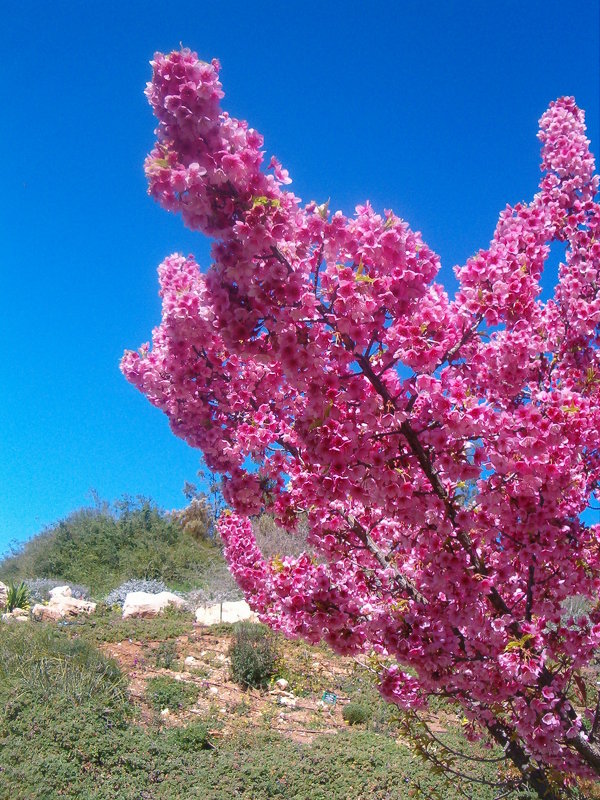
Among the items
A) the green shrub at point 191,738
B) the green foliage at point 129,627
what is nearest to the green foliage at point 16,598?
the green foliage at point 129,627

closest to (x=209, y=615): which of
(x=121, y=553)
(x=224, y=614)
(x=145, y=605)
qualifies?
(x=224, y=614)

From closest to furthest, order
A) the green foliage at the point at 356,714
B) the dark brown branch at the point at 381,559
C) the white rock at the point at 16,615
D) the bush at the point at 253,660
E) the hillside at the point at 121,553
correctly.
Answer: the dark brown branch at the point at 381,559, the green foliage at the point at 356,714, the bush at the point at 253,660, the white rock at the point at 16,615, the hillside at the point at 121,553

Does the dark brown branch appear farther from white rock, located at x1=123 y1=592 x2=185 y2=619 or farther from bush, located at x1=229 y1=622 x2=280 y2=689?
white rock, located at x1=123 y1=592 x2=185 y2=619

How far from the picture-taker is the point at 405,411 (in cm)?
299

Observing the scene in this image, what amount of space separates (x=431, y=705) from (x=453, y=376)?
867 centimetres

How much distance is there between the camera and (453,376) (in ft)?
10.0

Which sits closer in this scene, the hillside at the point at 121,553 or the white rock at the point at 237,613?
the white rock at the point at 237,613

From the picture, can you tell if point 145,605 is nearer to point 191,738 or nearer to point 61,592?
point 61,592

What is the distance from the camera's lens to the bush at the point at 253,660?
34.7 feet

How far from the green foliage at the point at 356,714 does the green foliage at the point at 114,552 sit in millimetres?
11595

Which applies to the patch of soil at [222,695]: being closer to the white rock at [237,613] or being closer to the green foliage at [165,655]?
the green foliage at [165,655]

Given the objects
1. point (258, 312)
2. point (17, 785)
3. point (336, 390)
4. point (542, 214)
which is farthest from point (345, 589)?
point (17, 785)

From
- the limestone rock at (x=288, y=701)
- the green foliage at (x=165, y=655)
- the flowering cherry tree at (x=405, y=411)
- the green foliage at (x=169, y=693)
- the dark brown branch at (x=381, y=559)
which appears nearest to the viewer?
the flowering cherry tree at (x=405, y=411)

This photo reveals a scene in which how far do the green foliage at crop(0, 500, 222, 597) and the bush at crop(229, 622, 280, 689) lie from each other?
30.0 ft
